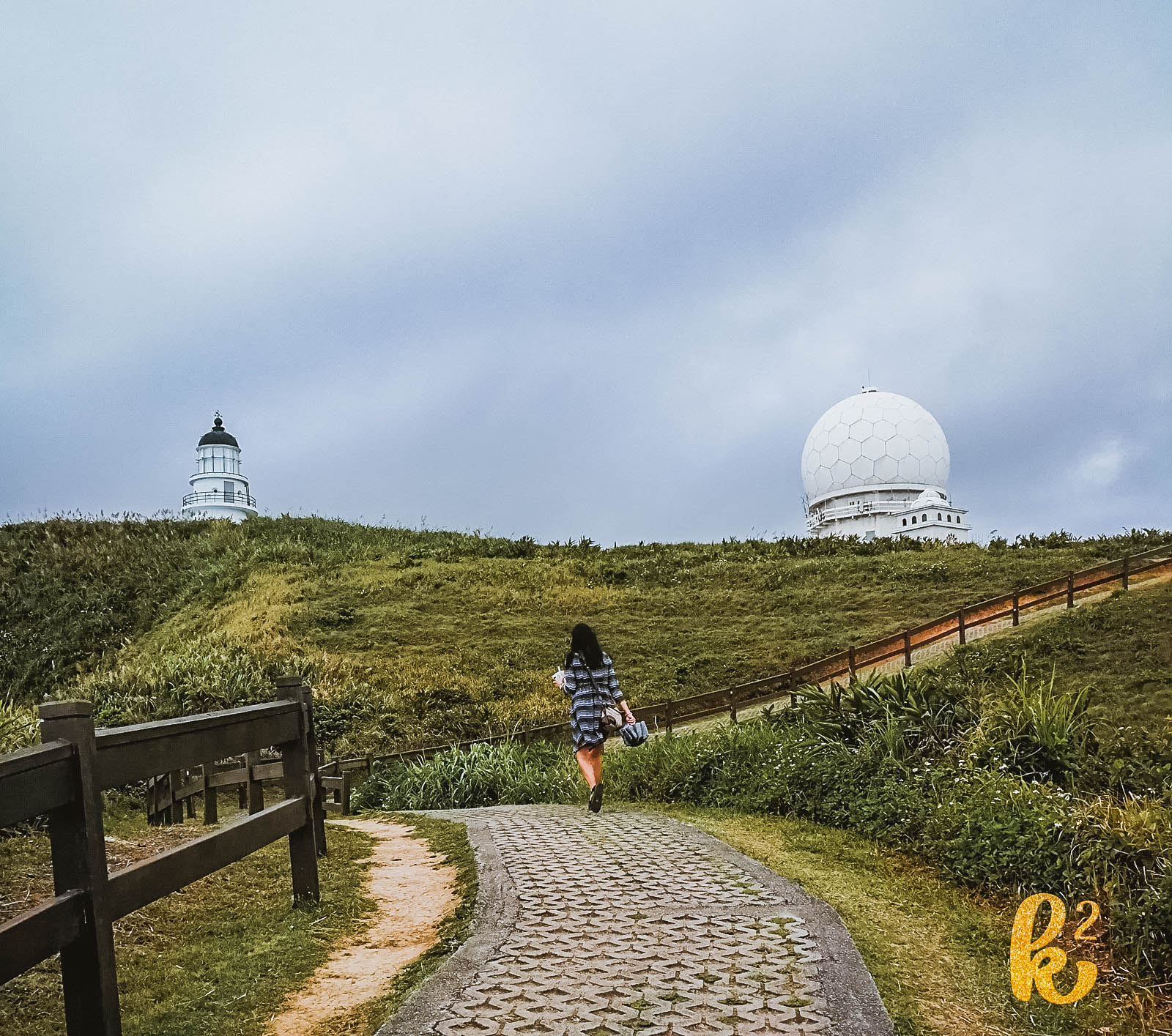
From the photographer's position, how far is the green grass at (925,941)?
4.79 meters

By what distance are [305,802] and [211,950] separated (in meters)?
0.87

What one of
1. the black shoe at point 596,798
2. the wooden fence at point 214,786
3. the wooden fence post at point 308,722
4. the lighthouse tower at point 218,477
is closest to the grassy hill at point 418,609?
the wooden fence at point 214,786

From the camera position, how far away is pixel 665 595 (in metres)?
31.5

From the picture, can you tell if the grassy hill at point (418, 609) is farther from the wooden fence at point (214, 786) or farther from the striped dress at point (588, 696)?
the striped dress at point (588, 696)

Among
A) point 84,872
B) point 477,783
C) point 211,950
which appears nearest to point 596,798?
point 477,783

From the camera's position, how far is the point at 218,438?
7031 cm

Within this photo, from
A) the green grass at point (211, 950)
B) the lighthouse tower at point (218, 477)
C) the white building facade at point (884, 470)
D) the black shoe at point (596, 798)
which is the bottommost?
the black shoe at point (596, 798)

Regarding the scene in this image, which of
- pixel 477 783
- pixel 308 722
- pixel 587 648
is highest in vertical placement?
pixel 587 648

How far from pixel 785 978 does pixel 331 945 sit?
7.99ft

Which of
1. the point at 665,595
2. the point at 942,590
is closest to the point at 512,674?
the point at 665,595

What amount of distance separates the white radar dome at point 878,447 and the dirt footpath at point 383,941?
40302mm

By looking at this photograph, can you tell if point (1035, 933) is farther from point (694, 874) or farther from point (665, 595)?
point (665, 595)

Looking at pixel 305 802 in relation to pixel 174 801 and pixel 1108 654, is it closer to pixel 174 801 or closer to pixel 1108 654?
pixel 174 801

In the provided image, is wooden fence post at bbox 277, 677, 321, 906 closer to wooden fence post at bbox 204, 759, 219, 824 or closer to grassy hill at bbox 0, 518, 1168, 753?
wooden fence post at bbox 204, 759, 219, 824
